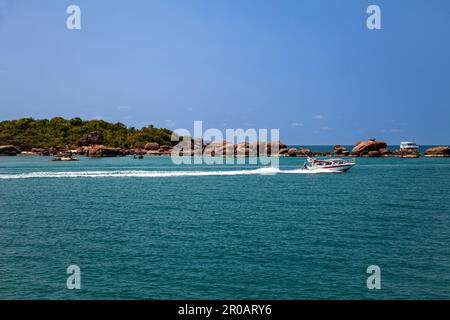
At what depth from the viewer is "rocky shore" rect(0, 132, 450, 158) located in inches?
5886

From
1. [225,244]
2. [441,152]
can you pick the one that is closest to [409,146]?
[441,152]

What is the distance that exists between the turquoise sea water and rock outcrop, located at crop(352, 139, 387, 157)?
99.5 meters

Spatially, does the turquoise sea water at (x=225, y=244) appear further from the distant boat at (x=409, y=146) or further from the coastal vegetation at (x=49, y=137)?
the coastal vegetation at (x=49, y=137)

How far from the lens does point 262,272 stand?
20641 millimetres

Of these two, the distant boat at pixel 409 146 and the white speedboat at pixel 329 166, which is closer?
the white speedboat at pixel 329 166

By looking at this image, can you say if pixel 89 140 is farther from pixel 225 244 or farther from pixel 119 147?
pixel 225 244

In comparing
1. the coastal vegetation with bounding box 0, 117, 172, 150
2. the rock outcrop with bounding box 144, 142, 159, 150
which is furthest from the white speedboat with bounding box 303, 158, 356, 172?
the coastal vegetation with bounding box 0, 117, 172, 150

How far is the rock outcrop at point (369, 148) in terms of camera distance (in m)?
148

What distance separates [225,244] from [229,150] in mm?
132736

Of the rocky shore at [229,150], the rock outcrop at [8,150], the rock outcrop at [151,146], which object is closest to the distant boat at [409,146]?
the rocky shore at [229,150]

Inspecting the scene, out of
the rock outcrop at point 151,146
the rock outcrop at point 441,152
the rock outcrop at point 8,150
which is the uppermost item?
the rock outcrop at point 151,146

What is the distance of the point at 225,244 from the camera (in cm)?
2597

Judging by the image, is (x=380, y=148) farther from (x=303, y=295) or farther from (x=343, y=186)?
(x=303, y=295)
